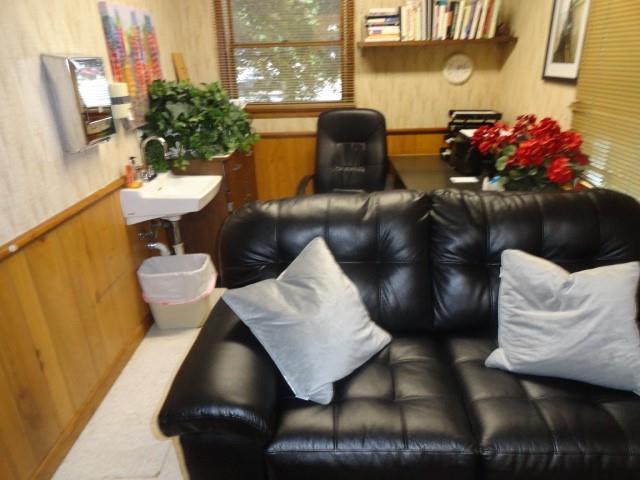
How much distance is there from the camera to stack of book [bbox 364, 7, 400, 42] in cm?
304

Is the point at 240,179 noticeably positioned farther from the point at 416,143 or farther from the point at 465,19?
the point at 465,19

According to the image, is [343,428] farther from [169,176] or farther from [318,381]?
[169,176]

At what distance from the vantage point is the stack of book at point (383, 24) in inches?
120

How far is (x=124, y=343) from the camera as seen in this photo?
2.26m

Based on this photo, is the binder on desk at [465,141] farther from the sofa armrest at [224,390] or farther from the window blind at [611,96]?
the sofa armrest at [224,390]

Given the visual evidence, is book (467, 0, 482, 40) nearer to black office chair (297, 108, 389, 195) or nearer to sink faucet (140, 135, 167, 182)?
black office chair (297, 108, 389, 195)

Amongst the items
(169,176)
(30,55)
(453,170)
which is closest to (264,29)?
(169,176)

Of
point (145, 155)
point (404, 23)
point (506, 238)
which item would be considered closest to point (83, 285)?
point (145, 155)

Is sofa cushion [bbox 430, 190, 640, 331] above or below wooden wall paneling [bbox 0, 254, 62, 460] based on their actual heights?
above

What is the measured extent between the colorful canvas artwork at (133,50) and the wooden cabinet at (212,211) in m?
0.47

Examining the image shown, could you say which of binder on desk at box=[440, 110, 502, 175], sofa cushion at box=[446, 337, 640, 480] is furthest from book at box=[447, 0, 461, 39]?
sofa cushion at box=[446, 337, 640, 480]

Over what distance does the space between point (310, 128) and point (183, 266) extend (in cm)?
165

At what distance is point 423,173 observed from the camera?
115 inches

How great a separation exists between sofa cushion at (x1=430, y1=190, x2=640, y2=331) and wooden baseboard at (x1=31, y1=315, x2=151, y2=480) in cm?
153
